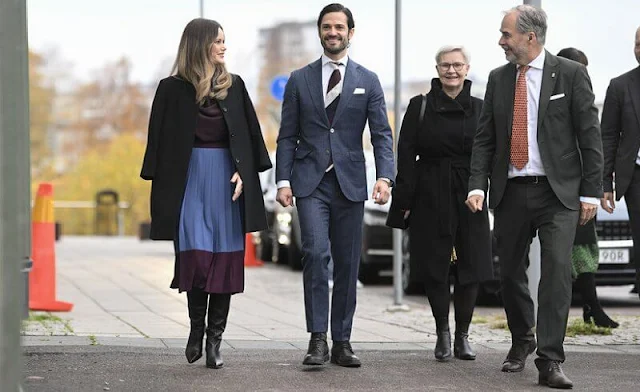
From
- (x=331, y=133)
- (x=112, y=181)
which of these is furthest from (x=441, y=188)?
(x=112, y=181)

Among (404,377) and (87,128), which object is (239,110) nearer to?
(404,377)

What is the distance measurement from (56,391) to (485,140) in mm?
2824

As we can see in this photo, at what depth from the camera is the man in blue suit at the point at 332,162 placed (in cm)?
877

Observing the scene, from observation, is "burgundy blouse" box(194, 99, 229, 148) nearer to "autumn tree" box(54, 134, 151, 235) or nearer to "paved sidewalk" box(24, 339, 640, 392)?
"paved sidewalk" box(24, 339, 640, 392)

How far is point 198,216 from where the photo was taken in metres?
8.54

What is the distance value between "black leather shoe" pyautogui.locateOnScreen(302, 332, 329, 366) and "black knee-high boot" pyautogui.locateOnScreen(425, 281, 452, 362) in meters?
0.83

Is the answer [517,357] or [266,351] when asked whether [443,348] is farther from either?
[266,351]

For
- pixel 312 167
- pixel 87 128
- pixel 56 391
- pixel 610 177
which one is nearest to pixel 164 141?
pixel 312 167

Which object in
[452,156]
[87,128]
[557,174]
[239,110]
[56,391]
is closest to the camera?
[56,391]

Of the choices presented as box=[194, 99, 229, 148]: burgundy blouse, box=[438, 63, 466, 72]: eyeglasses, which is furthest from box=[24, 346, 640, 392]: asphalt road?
box=[438, 63, 466, 72]: eyeglasses

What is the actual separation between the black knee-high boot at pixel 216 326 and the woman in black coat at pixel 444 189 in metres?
1.38

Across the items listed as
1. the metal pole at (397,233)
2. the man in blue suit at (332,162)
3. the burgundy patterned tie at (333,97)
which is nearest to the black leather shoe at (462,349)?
the man in blue suit at (332,162)

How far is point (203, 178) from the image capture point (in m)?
8.55

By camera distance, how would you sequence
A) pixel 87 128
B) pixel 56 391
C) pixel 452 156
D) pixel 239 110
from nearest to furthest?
pixel 56 391
pixel 239 110
pixel 452 156
pixel 87 128
